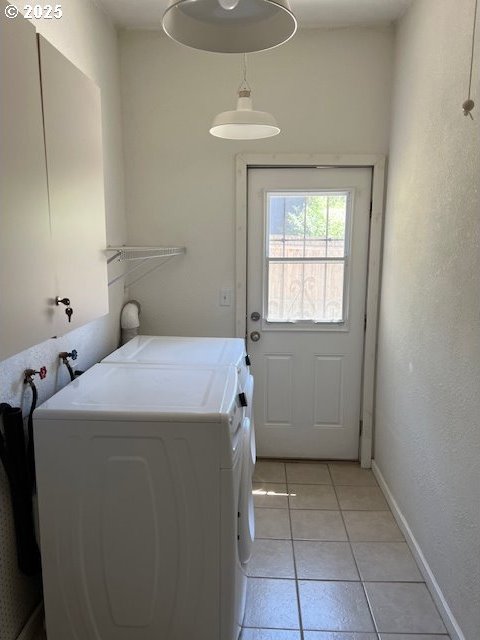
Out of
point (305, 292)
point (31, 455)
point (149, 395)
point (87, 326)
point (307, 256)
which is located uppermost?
point (307, 256)

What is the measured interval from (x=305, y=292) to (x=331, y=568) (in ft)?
5.04

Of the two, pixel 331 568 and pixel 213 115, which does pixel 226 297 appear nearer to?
pixel 213 115

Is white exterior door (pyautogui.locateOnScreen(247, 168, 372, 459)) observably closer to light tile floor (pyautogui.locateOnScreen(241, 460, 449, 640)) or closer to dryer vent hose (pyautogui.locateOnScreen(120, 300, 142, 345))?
light tile floor (pyautogui.locateOnScreen(241, 460, 449, 640))

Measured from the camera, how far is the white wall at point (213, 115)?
8.63 ft

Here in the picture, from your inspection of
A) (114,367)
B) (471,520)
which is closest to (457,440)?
(471,520)

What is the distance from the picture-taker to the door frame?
271 centimetres

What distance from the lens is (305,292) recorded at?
9.45 ft

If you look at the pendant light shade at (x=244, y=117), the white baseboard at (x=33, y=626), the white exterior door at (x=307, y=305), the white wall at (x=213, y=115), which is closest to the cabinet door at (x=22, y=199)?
the pendant light shade at (x=244, y=117)

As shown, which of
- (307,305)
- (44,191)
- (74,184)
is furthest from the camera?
(307,305)

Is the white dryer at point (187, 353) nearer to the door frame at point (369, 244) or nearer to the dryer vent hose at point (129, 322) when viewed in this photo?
the dryer vent hose at point (129, 322)

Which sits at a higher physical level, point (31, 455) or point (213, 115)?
point (213, 115)

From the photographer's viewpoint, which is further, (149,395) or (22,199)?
(149,395)

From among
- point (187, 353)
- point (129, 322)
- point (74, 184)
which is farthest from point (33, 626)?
point (74, 184)

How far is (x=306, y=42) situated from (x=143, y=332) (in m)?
1.98
